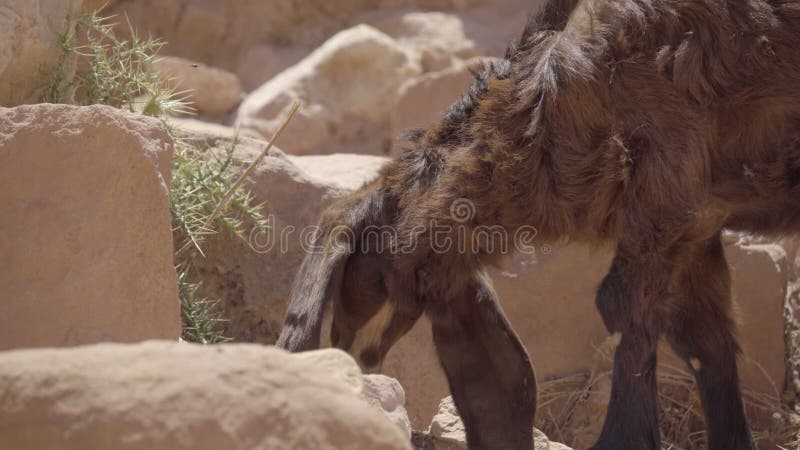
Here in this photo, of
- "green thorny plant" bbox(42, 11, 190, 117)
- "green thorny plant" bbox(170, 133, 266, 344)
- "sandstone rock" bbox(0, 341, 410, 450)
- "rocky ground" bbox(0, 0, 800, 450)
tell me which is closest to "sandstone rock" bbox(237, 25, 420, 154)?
"rocky ground" bbox(0, 0, 800, 450)

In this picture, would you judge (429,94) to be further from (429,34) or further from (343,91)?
(429,34)

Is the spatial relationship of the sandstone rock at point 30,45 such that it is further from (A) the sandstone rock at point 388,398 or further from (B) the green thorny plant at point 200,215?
(A) the sandstone rock at point 388,398

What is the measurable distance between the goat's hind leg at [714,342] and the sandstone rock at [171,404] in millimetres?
2486

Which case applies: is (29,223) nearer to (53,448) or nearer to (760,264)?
(53,448)

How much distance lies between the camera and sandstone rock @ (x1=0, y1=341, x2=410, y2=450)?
195 cm

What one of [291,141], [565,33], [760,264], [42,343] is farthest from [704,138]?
[291,141]

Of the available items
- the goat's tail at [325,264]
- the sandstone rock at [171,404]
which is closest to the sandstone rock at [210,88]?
the goat's tail at [325,264]

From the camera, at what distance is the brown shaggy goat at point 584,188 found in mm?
3660

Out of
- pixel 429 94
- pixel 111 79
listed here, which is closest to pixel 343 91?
pixel 429 94

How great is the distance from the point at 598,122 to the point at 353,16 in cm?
770

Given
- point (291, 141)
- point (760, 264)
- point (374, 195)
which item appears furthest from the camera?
point (291, 141)

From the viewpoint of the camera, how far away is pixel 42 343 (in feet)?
9.98

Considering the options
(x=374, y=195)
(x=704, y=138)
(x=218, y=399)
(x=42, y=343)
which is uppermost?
(x=704, y=138)

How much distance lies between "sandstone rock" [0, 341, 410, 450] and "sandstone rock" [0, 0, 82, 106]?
2.16 meters
